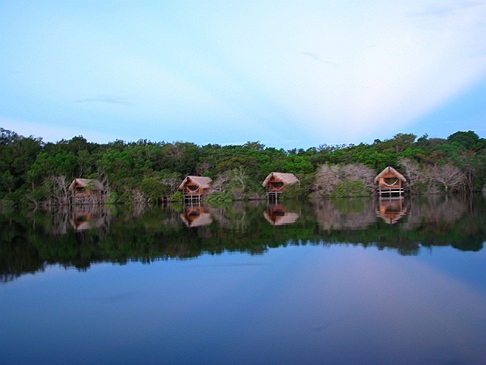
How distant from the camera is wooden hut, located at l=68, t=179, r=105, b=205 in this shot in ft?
125

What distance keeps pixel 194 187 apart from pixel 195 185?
1.61 feet

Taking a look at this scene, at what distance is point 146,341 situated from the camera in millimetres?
4562

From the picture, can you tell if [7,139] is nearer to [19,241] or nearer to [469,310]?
[19,241]

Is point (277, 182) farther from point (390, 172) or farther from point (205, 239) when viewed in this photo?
point (205, 239)

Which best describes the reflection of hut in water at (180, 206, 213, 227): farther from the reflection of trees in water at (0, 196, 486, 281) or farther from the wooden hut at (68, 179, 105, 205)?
the wooden hut at (68, 179, 105, 205)

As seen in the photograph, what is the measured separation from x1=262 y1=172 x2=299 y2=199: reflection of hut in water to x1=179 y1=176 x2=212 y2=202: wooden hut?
4.98 m

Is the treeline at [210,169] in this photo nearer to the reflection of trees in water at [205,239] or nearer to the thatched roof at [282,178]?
the thatched roof at [282,178]

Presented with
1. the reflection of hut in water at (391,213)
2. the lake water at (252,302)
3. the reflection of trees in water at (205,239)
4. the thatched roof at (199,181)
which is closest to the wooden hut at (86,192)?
the thatched roof at (199,181)

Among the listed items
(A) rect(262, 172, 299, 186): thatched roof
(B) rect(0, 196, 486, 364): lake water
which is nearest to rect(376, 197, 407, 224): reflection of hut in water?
(B) rect(0, 196, 486, 364): lake water

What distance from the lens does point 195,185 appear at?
38719 mm

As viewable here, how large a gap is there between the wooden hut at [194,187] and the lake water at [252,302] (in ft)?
87.8

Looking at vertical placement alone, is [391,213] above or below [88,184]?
below

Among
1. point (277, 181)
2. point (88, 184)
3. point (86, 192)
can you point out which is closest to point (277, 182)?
point (277, 181)

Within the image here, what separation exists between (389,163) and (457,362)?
36.4 metres
